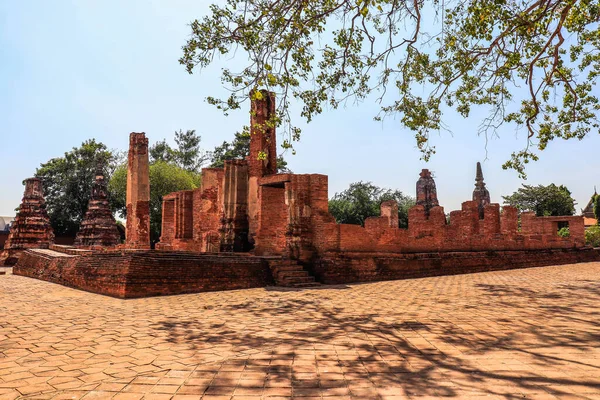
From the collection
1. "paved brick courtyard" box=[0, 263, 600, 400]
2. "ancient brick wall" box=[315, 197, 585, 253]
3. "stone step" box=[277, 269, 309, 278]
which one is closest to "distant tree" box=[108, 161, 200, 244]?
"ancient brick wall" box=[315, 197, 585, 253]

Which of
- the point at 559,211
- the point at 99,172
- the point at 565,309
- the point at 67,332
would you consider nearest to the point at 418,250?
the point at 565,309

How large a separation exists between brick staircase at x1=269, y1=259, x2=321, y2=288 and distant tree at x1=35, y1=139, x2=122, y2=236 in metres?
26.9

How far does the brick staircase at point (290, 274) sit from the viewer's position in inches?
383

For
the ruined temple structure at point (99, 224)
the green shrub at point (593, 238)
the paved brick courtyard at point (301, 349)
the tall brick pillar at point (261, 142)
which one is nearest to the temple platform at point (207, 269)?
the paved brick courtyard at point (301, 349)

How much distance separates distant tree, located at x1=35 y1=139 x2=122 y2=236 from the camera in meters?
32.5

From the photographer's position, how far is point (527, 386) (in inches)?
109

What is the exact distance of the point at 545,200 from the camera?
43.0m

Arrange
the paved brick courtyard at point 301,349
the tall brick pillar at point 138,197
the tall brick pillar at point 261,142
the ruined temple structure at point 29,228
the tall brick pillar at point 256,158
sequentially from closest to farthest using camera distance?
1. the paved brick courtyard at point 301,349
2. the tall brick pillar at point 256,158
3. the tall brick pillar at point 261,142
4. the tall brick pillar at point 138,197
5. the ruined temple structure at point 29,228

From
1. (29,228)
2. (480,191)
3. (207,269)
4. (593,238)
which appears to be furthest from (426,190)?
(207,269)

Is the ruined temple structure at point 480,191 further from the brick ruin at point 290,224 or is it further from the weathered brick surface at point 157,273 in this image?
the weathered brick surface at point 157,273

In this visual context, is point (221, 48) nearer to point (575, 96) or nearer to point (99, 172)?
point (575, 96)

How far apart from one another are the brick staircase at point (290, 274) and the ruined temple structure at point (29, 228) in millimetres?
14369

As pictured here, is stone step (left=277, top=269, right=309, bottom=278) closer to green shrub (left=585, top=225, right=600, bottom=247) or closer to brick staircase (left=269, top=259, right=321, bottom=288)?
brick staircase (left=269, top=259, right=321, bottom=288)

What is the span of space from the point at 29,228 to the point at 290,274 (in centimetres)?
1573
